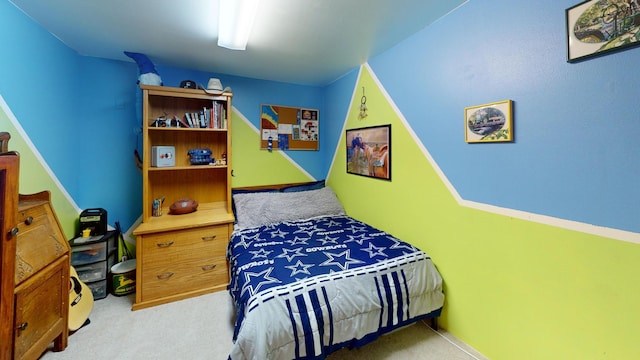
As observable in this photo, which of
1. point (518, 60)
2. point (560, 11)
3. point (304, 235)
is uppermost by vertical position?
point (560, 11)

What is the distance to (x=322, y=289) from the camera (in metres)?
1.44

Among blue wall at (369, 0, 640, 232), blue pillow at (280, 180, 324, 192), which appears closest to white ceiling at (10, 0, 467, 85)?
blue wall at (369, 0, 640, 232)

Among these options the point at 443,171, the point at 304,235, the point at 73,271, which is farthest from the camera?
the point at 304,235

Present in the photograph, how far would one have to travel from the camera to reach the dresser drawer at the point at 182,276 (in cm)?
210

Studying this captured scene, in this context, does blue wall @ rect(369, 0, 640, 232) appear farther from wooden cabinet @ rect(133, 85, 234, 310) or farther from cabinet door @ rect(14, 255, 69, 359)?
cabinet door @ rect(14, 255, 69, 359)

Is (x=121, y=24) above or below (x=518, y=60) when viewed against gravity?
above

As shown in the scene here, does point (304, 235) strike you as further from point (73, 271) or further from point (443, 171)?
point (73, 271)

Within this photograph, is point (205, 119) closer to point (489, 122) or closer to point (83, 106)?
point (83, 106)

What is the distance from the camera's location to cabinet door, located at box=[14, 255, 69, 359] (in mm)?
1239

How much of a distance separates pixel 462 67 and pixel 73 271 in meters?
3.33

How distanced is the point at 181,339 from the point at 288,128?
8.00ft

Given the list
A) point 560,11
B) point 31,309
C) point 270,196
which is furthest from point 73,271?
point 560,11

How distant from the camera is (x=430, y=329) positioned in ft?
6.08

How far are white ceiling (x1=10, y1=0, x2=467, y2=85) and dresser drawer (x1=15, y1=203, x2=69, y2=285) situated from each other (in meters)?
1.37
